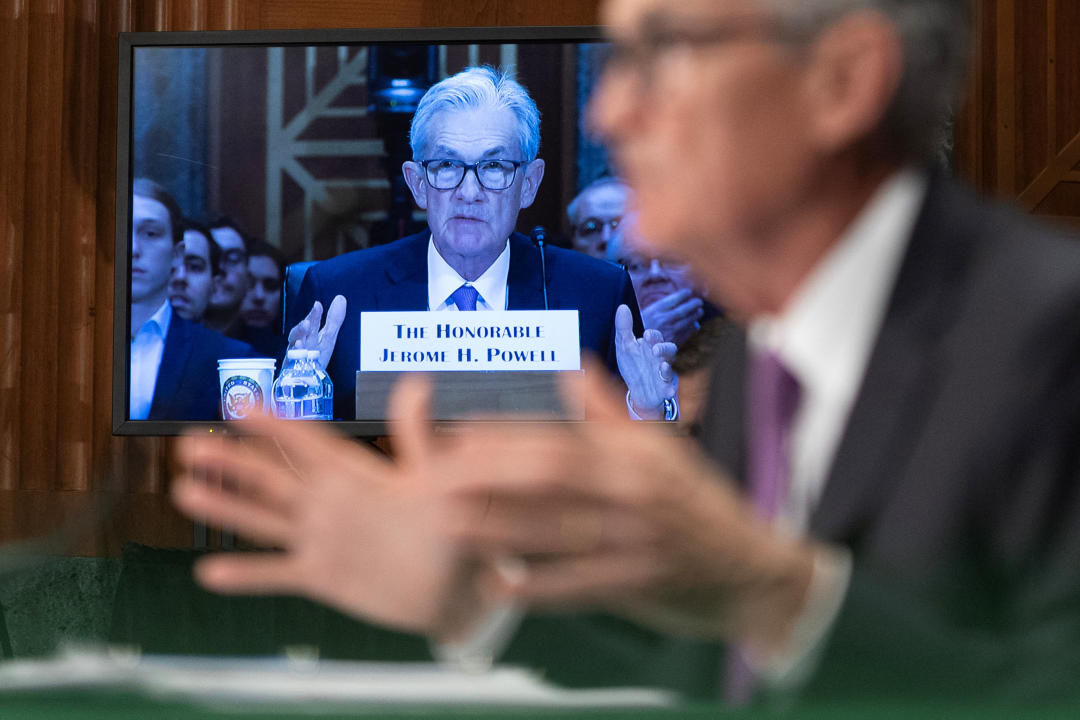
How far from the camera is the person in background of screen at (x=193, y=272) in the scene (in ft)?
9.46

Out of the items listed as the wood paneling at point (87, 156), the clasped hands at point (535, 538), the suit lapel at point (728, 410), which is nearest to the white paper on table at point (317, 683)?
the clasped hands at point (535, 538)

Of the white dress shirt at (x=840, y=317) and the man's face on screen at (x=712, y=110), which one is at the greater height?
the man's face on screen at (x=712, y=110)

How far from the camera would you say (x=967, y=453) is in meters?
0.43

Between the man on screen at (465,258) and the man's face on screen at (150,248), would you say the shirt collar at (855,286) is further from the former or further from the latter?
the man's face on screen at (150,248)

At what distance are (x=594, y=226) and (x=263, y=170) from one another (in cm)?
88

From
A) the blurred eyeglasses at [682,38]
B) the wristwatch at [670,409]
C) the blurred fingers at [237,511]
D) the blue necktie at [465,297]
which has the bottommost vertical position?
the wristwatch at [670,409]

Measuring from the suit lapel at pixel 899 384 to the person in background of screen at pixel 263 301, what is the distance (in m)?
2.51

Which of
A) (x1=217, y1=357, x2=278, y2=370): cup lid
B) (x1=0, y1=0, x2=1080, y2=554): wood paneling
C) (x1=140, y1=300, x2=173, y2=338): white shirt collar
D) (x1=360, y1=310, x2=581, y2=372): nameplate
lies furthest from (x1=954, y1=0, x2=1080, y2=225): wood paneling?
(x1=140, y1=300, x2=173, y2=338): white shirt collar

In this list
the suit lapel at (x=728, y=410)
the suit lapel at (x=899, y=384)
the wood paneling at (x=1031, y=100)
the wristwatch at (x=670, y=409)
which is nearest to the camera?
the suit lapel at (x=899, y=384)

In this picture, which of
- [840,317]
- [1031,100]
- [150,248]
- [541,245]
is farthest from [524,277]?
[840,317]

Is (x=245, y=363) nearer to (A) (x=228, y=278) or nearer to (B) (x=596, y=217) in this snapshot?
(A) (x=228, y=278)

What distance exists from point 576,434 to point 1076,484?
226mm

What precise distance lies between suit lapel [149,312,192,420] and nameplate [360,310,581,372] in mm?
465

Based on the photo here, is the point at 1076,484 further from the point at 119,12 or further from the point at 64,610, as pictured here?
the point at 119,12
